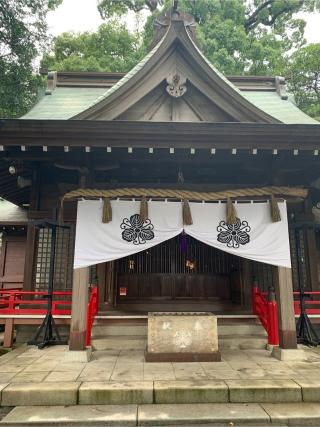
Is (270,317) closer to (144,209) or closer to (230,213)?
(230,213)

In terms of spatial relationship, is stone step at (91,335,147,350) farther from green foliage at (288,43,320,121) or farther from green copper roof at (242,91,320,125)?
green foliage at (288,43,320,121)

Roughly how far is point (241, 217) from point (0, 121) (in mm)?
4999

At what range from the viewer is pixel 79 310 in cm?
613

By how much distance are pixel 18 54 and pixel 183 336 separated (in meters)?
16.7

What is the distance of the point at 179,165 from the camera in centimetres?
733

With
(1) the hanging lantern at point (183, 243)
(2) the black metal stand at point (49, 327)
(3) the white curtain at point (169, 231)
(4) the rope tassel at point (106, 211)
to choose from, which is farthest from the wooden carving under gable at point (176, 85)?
(2) the black metal stand at point (49, 327)

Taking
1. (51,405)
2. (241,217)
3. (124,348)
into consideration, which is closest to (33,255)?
(124,348)

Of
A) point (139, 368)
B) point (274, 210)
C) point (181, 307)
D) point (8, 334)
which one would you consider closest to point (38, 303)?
point (8, 334)

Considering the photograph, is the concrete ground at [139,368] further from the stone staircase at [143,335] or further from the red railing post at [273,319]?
the stone staircase at [143,335]

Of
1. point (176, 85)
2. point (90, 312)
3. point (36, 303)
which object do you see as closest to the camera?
point (90, 312)

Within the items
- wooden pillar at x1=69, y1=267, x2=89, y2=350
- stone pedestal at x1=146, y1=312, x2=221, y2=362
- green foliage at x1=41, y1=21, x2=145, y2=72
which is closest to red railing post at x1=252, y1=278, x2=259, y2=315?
stone pedestal at x1=146, y1=312, x2=221, y2=362

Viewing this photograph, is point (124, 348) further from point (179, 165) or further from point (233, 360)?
point (179, 165)

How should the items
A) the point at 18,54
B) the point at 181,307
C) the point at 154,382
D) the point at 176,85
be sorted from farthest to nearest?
the point at 18,54 < the point at 181,307 < the point at 176,85 < the point at 154,382

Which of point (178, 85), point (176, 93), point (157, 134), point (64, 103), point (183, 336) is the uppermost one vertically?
point (64, 103)
